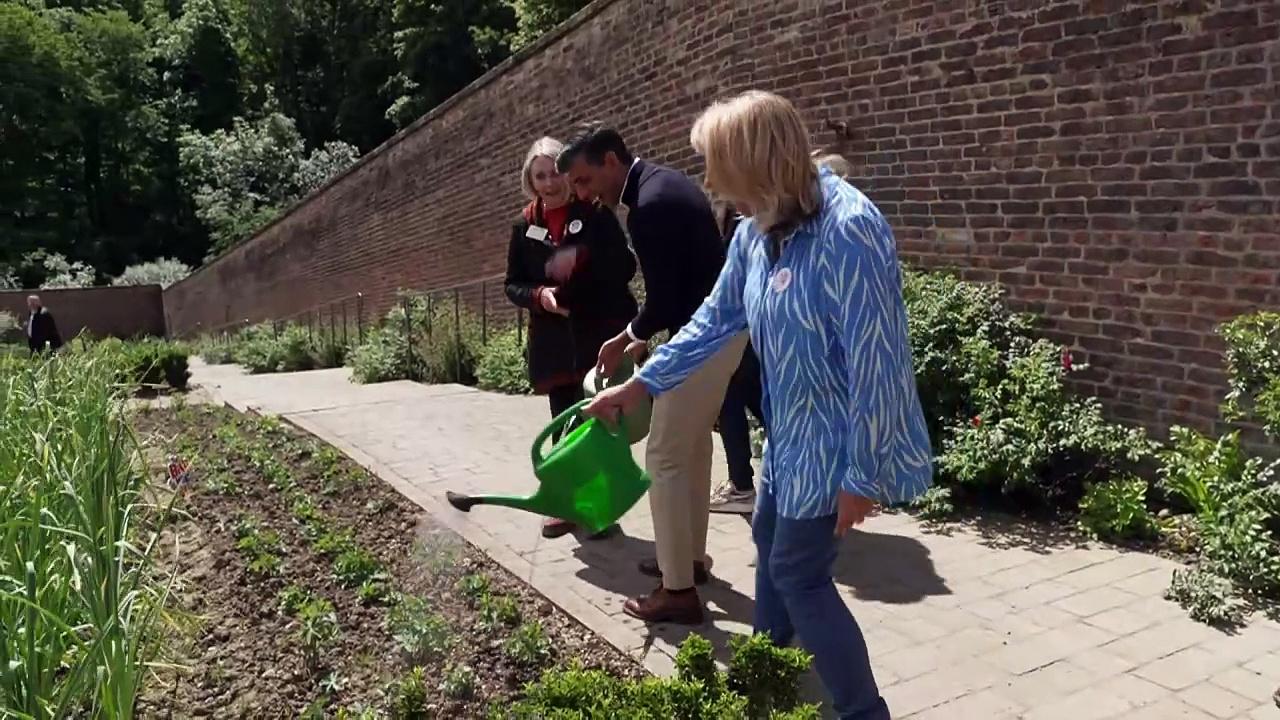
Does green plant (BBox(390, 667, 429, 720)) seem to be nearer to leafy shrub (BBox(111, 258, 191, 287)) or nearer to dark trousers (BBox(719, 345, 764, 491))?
dark trousers (BBox(719, 345, 764, 491))

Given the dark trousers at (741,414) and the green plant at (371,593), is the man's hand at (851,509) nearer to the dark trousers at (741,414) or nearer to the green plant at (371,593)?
the dark trousers at (741,414)

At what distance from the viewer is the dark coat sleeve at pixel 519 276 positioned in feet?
15.1

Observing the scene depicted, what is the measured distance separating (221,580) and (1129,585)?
356 centimetres

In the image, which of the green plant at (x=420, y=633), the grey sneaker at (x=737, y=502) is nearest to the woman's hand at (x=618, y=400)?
the green plant at (x=420, y=633)

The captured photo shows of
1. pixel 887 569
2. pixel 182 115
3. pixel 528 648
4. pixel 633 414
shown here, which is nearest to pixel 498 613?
pixel 528 648

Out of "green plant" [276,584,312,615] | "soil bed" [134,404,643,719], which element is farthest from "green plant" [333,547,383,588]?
"green plant" [276,584,312,615]

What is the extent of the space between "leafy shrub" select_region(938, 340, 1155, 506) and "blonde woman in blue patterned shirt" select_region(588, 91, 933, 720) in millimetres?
2476

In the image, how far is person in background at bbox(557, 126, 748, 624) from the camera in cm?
346

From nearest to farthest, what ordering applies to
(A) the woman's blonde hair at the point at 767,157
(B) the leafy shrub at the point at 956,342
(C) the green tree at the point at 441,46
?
(A) the woman's blonde hair at the point at 767,157 → (B) the leafy shrub at the point at 956,342 → (C) the green tree at the point at 441,46

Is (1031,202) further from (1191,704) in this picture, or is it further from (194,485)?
(194,485)

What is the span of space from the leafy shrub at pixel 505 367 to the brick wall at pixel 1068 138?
7.53 feet

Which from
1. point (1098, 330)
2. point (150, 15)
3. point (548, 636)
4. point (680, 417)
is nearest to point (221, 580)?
point (548, 636)

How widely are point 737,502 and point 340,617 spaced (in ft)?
6.50

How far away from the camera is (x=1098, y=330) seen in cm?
519
